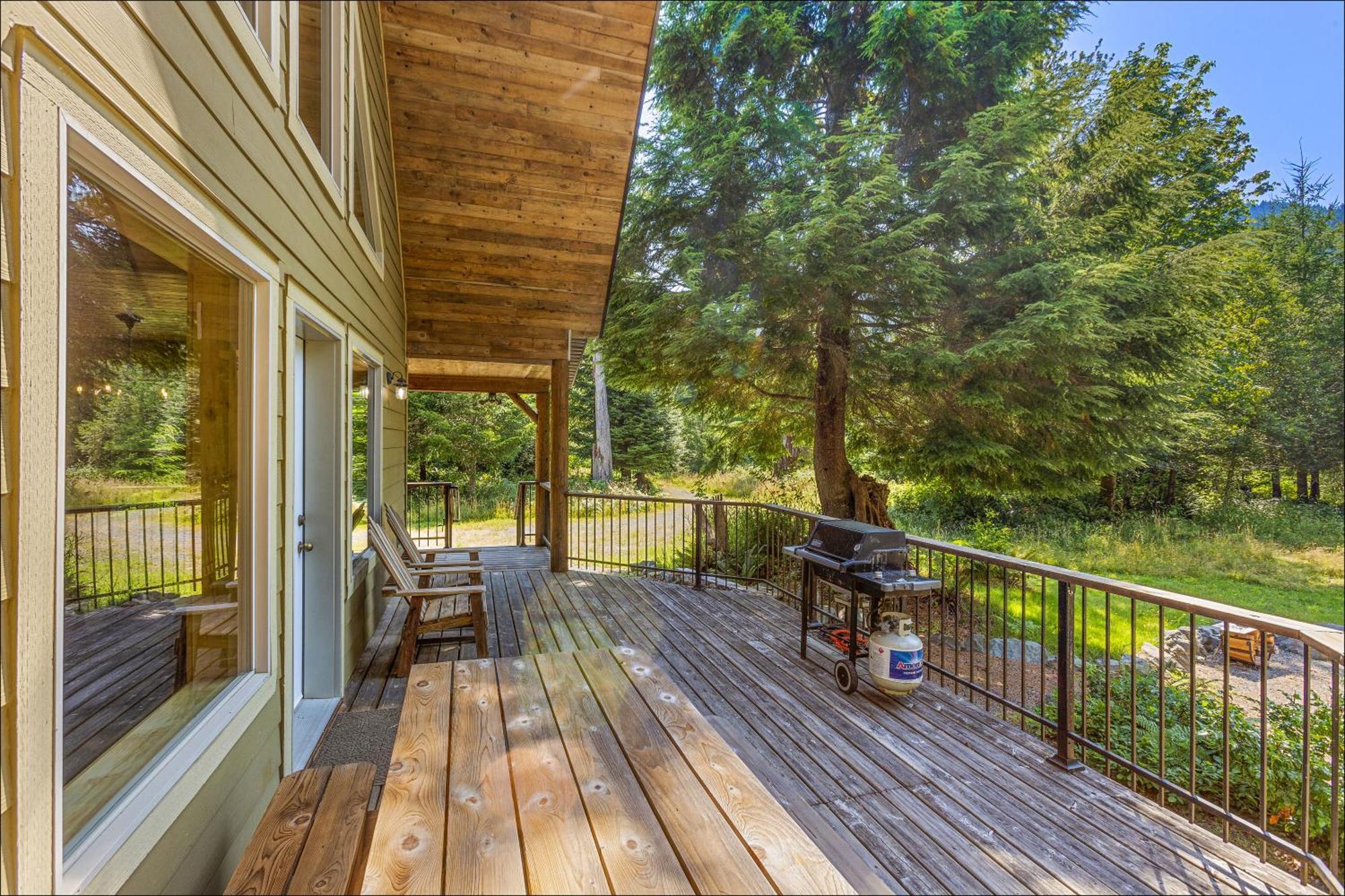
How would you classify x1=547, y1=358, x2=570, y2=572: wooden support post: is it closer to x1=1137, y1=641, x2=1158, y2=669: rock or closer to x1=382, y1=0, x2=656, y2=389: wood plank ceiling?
x1=382, y1=0, x2=656, y2=389: wood plank ceiling

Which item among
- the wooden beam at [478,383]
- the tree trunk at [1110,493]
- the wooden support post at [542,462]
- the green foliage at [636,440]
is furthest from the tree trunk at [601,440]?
the tree trunk at [1110,493]

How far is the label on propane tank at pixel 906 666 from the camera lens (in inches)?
123

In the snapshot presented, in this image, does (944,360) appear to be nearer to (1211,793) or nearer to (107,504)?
(1211,793)

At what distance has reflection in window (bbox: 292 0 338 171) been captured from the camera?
2.52 meters

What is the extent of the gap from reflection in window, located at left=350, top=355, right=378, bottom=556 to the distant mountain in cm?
1763

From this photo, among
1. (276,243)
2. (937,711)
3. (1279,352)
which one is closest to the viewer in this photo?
(276,243)

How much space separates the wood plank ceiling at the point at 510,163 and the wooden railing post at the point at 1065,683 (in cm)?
428

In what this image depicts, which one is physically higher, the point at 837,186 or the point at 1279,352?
the point at 837,186

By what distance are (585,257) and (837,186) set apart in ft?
10.3

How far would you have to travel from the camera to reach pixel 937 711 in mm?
3119

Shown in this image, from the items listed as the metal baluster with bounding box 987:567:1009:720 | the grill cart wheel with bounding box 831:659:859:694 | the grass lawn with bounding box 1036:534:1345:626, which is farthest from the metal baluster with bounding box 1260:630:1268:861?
the grass lawn with bounding box 1036:534:1345:626

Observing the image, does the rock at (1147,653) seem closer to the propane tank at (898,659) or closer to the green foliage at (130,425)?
the propane tank at (898,659)

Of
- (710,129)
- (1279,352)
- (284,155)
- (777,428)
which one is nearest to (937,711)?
(284,155)

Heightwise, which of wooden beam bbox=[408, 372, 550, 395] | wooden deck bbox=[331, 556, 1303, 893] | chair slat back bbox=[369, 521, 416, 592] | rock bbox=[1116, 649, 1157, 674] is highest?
wooden beam bbox=[408, 372, 550, 395]
